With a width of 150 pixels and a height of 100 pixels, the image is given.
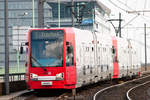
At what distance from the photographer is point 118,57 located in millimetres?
36594

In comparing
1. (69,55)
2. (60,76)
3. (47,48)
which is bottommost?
(60,76)

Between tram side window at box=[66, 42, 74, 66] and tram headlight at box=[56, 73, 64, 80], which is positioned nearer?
tram headlight at box=[56, 73, 64, 80]

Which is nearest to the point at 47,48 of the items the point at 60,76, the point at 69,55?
the point at 69,55

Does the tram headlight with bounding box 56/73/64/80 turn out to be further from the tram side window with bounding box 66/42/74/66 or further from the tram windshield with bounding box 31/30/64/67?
the tram side window with bounding box 66/42/74/66

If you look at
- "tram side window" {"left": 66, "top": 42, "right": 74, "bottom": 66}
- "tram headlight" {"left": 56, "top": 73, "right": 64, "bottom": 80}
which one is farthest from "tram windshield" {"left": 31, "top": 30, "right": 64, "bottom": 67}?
"tram headlight" {"left": 56, "top": 73, "right": 64, "bottom": 80}

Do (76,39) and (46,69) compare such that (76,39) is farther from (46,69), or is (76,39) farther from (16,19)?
(16,19)

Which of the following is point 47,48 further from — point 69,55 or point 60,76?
point 60,76

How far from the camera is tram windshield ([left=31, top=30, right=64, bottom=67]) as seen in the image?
893 inches

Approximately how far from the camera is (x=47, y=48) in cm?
2275

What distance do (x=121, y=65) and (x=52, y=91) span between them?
37.4ft

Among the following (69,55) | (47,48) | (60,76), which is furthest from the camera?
(69,55)

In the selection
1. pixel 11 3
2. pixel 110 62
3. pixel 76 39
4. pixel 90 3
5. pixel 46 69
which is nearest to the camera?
pixel 46 69

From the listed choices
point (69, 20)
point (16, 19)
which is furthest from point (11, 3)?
point (69, 20)

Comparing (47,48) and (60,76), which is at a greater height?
(47,48)
